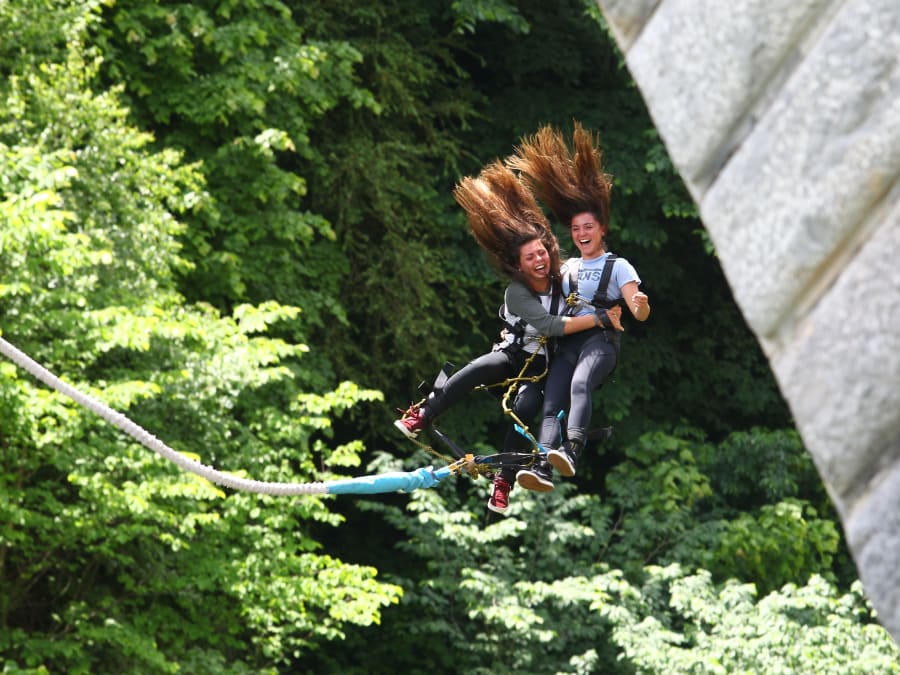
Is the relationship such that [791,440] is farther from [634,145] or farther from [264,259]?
[264,259]

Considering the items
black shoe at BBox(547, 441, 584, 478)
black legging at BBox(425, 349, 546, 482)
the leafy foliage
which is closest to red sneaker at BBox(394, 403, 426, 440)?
black legging at BBox(425, 349, 546, 482)

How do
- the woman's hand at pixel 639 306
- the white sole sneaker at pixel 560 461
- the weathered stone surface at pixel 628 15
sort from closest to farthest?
the weathered stone surface at pixel 628 15 < the woman's hand at pixel 639 306 < the white sole sneaker at pixel 560 461

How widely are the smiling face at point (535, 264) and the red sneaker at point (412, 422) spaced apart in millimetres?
739

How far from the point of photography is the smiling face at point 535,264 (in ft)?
16.2

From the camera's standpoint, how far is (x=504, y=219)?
4926mm

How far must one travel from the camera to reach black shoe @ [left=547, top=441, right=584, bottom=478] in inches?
188

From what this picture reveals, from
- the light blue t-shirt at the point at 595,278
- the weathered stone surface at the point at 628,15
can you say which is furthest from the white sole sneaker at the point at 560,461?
the weathered stone surface at the point at 628,15

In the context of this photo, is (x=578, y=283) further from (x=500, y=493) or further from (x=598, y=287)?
(x=500, y=493)

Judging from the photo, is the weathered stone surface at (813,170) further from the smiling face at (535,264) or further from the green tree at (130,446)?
the green tree at (130,446)

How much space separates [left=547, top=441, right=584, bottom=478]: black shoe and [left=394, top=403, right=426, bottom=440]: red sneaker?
0.65 metres

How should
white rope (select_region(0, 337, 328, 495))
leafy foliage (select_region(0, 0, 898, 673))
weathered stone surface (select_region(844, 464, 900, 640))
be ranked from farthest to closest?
leafy foliage (select_region(0, 0, 898, 673)) < white rope (select_region(0, 337, 328, 495)) < weathered stone surface (select_region(844, 464, 900, 640))

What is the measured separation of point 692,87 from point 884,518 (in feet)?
1.54

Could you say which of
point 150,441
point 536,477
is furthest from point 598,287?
point 150,441

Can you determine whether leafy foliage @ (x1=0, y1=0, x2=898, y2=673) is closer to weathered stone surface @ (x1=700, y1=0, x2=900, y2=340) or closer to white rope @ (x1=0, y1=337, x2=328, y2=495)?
white rope @ (x1=0, y1=337, x2=328, y2=495)
